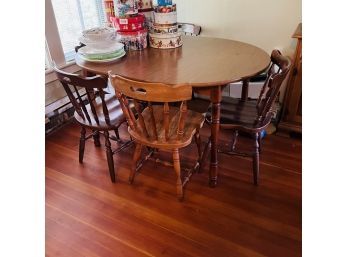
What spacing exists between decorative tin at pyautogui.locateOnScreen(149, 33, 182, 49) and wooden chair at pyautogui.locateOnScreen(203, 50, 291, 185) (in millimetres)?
554

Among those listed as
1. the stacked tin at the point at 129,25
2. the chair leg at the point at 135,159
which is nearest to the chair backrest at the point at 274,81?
the chair leg at the point at 135,159

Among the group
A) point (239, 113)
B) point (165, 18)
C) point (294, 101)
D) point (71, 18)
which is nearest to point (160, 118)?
point (239, 113)

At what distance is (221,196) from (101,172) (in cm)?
93

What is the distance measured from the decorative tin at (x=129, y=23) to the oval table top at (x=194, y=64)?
16 cm

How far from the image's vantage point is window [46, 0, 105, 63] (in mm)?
2316

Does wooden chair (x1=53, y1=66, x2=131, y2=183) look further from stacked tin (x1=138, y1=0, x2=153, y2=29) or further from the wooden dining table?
stacked tin (x1=138, y1=0, x2=153, y2=29)

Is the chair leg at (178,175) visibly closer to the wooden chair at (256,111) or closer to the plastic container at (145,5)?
the wooden chair at (256,111)

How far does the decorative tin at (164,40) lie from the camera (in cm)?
182

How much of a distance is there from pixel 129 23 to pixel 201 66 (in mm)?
602

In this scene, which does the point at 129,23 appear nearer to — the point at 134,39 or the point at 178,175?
the point at 134,39

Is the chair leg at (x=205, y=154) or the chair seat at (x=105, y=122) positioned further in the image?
the chair leg at (x=205, y=154)
